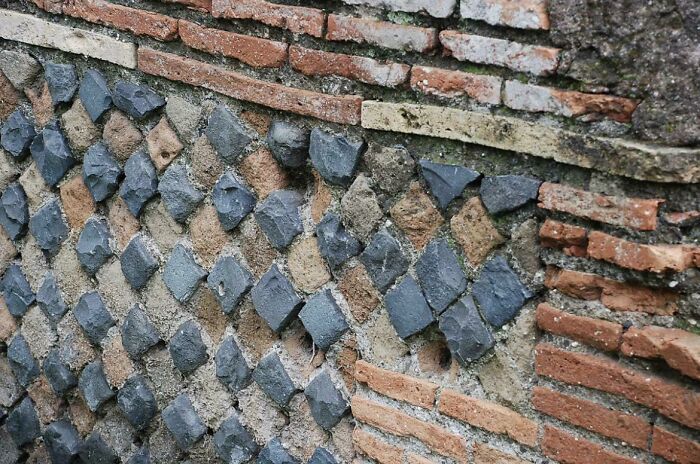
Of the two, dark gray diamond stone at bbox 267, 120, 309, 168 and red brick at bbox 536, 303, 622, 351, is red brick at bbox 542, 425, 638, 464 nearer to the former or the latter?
red brick at bbox 536, 303, 622, 351

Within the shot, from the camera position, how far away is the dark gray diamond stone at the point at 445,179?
79.4 inches

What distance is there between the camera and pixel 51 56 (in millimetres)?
2803

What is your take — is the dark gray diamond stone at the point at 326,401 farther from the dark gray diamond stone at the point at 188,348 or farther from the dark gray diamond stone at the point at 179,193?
the dark gray diamond stone at the point at 179,193

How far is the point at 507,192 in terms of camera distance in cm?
196

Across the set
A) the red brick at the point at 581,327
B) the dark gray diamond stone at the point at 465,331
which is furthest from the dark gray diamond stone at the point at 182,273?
the red brick at the point at 581,327

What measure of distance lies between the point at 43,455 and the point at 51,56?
138cm

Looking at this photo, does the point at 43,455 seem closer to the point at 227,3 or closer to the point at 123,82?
the point at 123,82

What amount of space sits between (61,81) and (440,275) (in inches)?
53.9

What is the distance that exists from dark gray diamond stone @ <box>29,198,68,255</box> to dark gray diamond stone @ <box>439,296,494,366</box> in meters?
1.39

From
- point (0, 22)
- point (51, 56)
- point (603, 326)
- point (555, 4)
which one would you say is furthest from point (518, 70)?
point (0, 22)

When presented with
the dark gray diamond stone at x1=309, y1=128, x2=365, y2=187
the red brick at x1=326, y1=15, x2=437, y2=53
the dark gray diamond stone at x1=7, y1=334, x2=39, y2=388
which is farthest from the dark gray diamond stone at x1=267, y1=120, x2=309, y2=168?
the dark gray diamond stone at x1=7, y1=334, x2=39, y2=388

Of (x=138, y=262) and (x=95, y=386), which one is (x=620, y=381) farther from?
(x=95, y=386)

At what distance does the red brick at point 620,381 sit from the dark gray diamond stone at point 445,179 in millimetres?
381

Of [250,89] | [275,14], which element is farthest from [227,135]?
[275,14]
